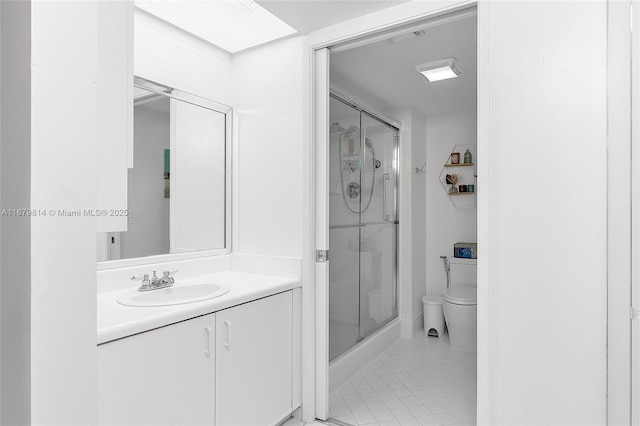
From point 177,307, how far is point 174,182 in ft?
2.95

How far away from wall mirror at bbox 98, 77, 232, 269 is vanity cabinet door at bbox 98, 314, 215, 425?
0.63 metres

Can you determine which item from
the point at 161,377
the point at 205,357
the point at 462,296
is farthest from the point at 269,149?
the point at 462,296

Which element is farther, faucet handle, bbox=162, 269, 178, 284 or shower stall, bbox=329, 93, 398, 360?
shower stall, bbox=329, 93, 398, 360

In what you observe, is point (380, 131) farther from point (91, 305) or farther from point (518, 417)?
point (91, 305)

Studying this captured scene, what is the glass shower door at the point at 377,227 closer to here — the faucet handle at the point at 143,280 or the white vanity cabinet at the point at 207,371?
the white vanity cabinet at the point at 207,371

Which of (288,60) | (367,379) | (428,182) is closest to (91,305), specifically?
(288,60)

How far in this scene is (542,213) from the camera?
151cm

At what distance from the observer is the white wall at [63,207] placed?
0.32 m

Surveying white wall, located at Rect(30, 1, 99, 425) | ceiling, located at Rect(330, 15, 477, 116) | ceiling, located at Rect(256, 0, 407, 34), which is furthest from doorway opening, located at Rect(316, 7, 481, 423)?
white wall, located at Rect(30, 1, 99, 425)

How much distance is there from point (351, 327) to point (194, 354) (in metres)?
1.59

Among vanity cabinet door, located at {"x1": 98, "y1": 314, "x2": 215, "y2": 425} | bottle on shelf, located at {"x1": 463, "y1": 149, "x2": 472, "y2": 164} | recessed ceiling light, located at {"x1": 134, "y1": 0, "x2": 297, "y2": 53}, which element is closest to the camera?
A: vanity cabinet door, located at {"x1": 98, "y1": 314, "x2": 215, "y2": 425}

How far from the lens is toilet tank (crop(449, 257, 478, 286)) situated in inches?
148
